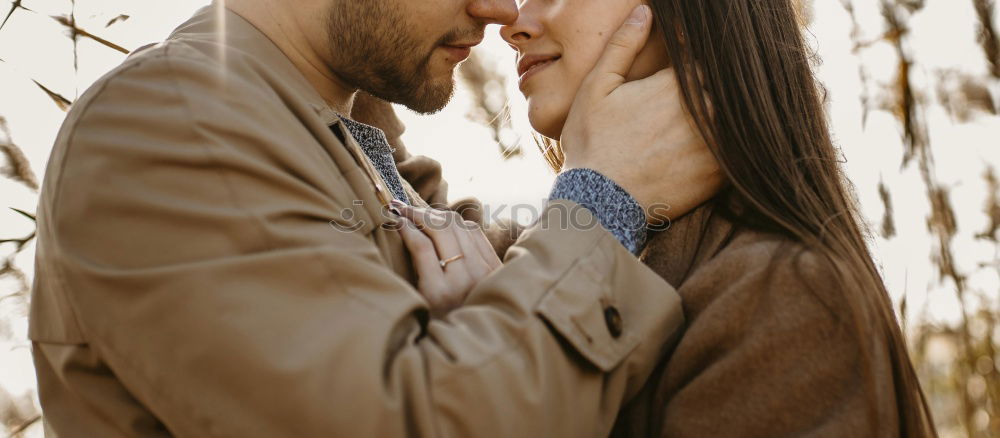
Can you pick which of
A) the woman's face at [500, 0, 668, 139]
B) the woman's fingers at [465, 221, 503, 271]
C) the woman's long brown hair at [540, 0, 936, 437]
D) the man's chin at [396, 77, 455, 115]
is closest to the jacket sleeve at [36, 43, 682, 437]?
the woman's fingers at [465, 221, 503, 271]

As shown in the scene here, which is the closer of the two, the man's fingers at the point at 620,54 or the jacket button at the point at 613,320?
the jacket button at the point at 613,320

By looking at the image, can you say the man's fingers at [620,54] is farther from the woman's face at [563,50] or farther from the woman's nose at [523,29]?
the woman's nose at [523,29]

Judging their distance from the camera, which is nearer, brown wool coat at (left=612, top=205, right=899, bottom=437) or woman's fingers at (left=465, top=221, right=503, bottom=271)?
brown wool coat at (left=612, top=205, right=899, bottom=437)

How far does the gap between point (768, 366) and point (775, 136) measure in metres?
0.59

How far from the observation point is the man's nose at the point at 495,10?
2252mm

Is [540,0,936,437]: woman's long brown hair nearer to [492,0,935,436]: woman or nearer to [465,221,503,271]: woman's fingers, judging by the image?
[492,0,935,436]: woman

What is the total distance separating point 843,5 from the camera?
8.70 feet

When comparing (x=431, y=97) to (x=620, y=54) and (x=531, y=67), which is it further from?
(x=620, y=54)

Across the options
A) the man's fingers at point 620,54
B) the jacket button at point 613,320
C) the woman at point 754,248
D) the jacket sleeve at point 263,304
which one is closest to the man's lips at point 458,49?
the woman at point 754,248

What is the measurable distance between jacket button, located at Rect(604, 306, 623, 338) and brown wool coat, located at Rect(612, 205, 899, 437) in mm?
181

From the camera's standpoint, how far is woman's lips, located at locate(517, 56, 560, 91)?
2.24m

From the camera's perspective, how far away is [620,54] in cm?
208

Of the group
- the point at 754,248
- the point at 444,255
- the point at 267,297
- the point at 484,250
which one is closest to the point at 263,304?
the point at 267,297

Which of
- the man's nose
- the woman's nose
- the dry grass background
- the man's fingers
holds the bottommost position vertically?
the dry grass background
